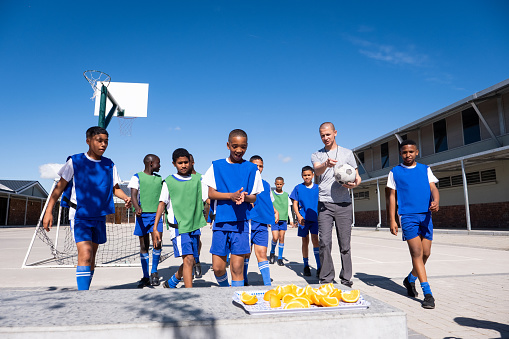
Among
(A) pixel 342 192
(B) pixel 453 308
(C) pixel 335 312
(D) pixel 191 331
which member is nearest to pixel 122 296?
(D) pixel 191 331

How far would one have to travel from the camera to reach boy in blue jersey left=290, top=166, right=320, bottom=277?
21.8 ft

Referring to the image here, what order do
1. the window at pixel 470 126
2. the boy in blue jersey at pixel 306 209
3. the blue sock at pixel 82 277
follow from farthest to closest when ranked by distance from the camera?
the window at pixel 470 126 < the boy in blue jersey at pixel 306 209 < the blue sock at pixel 82 277

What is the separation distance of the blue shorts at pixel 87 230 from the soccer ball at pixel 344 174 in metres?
3.14

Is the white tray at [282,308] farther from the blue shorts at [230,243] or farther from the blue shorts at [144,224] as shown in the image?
the blue shorts at [144,224]

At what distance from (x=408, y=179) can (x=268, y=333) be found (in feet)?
11.1

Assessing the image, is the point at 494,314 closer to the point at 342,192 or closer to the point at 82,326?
the point at 342,192

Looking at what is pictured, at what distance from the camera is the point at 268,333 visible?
6.98 ft

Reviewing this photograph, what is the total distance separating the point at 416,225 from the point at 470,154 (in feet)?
54.7

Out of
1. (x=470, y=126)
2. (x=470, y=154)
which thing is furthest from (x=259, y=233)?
(x=470, y=126)

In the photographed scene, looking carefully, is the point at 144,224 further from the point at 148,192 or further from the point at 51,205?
the point at 51,205

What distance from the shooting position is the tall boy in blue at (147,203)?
5.96 metres

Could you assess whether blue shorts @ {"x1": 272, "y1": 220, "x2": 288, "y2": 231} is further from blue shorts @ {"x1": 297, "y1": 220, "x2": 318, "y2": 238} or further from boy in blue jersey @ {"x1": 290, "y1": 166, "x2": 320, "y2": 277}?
blue shorts @ {"x1": 297, "y1": 220, "x2": 318, "y2": 238}

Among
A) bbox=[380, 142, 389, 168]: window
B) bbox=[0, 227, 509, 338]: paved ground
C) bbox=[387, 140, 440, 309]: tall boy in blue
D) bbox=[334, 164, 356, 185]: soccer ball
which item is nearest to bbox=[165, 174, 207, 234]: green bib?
bbox=[0, 227, 509, 338]: paved ground

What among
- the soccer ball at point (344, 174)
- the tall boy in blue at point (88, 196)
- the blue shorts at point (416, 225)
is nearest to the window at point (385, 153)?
the blue shorts at point (416, 225)
